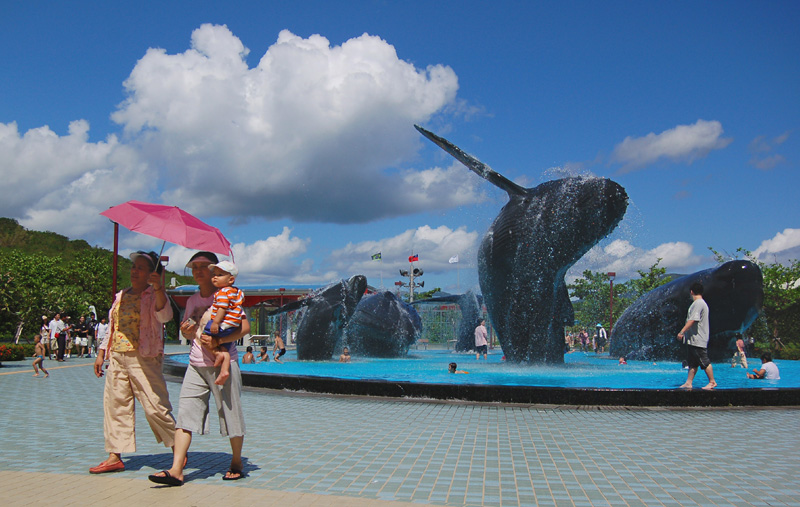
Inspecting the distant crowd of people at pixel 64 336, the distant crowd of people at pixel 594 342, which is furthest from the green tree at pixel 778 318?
the distant crowd of people at pixel 64 336

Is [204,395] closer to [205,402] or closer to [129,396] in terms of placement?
[205,402]

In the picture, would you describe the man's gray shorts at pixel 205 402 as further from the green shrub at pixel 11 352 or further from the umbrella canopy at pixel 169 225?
the green shrub at pixel 11 352

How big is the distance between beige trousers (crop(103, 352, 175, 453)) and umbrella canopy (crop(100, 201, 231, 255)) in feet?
3.44

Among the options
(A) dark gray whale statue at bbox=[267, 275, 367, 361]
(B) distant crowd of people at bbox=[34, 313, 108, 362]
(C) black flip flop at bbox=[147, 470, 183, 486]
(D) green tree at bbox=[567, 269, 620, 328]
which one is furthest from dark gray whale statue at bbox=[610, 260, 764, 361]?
(D) green tree at bbox=[567, 269, 620, 328]

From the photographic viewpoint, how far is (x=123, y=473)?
17.2 feet

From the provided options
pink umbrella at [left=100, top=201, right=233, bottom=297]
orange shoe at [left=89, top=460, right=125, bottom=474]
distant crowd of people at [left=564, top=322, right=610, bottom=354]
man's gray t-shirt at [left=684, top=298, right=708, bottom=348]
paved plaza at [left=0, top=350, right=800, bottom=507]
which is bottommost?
paved plaza at [left=0, top=350, right=800, bottom=507]

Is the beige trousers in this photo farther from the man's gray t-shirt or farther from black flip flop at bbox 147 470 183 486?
the man's gray t-shirt

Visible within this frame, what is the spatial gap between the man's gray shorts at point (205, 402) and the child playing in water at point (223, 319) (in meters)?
0.14

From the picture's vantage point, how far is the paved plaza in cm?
461

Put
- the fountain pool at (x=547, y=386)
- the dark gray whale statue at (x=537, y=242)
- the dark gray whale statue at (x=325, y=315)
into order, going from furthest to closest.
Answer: the dark gray whale statue at (x=325, y=315) → the dark gray whale statue at (x=537, y=242) → the fountain pool at (x=547, y=386)

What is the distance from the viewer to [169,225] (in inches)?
219

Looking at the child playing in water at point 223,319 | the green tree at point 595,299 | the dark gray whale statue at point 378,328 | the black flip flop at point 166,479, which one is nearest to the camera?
the black flip flop at point 166,479

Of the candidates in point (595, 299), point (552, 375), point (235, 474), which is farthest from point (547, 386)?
point (595, 299)

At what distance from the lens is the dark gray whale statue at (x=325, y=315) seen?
17312 millimetres
